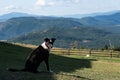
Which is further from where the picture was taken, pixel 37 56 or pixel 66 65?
pixel 66 65

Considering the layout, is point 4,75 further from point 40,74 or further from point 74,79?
point 74,79

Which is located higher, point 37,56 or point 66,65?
point 37,56

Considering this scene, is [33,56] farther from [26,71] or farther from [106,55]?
[106,55]

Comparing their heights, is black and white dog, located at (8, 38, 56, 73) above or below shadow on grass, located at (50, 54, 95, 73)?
above

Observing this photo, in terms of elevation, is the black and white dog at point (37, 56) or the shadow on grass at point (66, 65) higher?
the black and white dog at point (37, 56)

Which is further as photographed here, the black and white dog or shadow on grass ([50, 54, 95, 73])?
shadow on grass ([50, 54, 95, 73])

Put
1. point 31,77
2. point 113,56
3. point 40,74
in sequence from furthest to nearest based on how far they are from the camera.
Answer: point 113,56, point 40,74, point 31,77

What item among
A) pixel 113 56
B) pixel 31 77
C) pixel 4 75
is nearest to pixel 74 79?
pixel 31 77

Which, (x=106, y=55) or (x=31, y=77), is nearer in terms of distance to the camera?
(x=31, y=77)

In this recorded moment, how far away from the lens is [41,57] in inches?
740

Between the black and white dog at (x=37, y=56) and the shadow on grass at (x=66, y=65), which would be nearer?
the black and white dog at (x=37, y=56)

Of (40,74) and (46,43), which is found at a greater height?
(46,43)

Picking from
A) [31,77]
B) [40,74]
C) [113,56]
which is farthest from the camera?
[113,56]

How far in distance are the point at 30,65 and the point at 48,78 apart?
62.4 inches
